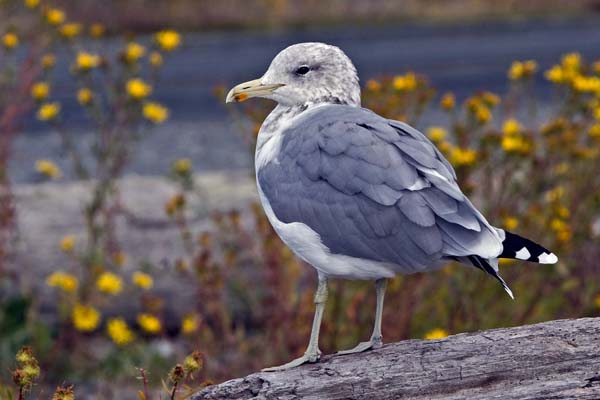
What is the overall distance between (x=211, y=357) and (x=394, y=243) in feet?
6.04

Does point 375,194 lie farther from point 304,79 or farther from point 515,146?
point 515,146

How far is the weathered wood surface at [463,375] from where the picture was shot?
3121 mm

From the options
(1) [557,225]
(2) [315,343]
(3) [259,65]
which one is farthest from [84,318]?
(3) [259,65]

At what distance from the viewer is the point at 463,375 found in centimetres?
316

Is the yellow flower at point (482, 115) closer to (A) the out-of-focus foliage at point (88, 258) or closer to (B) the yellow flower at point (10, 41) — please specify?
(A) the out-of-focus foliage at point (88, 258)

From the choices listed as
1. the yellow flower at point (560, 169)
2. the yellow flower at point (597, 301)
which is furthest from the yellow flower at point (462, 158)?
the yellow flower at point (597, 301)

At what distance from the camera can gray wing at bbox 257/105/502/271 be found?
3.17 metres

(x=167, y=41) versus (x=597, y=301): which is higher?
(x=167, y=41)

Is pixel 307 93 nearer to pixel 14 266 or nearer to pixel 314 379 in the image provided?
pixel 314 379

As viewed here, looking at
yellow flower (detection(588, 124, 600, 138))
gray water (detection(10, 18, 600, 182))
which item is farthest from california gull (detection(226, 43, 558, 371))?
gray water (detection(10, 18, 600, 182))

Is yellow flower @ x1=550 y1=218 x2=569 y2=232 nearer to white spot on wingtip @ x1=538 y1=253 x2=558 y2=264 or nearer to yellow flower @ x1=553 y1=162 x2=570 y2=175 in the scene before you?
yellow flower @ x1=553 y1=162 x2=570 y2=175

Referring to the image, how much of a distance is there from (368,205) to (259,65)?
8.89 meters

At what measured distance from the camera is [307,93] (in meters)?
3.68

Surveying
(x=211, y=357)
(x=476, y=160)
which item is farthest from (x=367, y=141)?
(x=211, y=357)
